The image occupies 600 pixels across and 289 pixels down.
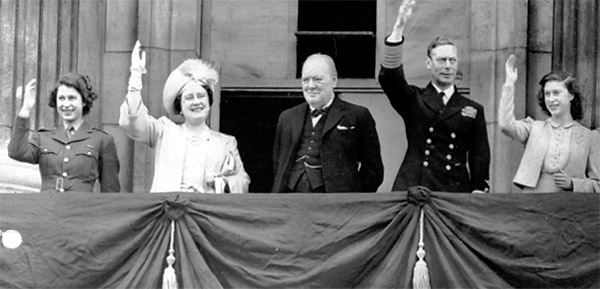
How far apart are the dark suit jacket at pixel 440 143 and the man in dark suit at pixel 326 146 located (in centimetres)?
32

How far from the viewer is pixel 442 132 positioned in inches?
695

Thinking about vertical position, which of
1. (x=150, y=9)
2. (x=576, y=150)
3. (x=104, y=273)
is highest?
(x=150, y=9)

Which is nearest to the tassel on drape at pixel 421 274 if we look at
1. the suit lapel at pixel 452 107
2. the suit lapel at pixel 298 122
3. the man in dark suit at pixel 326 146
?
the man in dark suit at pixel 326 146

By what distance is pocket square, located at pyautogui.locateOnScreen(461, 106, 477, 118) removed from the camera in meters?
17.7

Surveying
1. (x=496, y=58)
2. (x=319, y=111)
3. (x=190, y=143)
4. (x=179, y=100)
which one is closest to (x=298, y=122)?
(x=319, y=111)

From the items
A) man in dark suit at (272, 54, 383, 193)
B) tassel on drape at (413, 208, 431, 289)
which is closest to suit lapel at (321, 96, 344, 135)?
man in dark suit at (272, 54, 383, 193)

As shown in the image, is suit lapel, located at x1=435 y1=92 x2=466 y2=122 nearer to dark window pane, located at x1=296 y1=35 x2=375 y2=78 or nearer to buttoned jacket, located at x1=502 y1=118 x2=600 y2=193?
buttoned jacket, located at x1=502 y1=118 x2=600 y2=193

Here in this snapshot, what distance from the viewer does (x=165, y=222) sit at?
17062 millimetres

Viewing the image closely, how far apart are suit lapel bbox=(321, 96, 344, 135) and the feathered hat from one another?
3.48ft

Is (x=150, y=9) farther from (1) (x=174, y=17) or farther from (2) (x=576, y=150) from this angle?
(2) (x=576, y=150)

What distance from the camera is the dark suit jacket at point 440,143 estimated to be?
17.6m

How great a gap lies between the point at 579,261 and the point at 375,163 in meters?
1.99

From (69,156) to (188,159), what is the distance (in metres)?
1.00

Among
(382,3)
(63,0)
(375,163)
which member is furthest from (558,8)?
(63,0)
